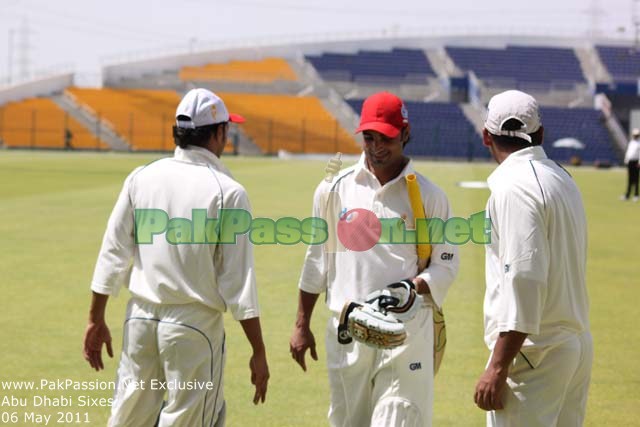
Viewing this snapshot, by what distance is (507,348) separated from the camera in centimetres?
400

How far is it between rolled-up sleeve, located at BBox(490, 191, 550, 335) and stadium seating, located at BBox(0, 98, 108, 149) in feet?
186

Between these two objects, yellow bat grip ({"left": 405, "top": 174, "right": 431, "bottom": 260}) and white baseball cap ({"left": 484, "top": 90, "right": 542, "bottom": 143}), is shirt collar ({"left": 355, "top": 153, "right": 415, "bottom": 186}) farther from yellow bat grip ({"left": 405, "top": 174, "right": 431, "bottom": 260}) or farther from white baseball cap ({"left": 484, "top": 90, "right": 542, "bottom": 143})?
white baseball cap ({"left": 484, "top": 90, "right": 542, "bottom": 143})

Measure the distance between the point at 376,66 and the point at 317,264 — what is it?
76.0 m

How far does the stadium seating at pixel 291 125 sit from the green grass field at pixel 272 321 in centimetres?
4225

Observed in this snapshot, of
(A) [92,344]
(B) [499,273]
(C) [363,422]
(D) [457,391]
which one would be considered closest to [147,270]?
(A) [92,344]

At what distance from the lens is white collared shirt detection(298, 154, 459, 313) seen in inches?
189

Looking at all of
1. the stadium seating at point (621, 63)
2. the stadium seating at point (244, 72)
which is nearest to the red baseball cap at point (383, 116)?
the stadium seating at point (244, 72)

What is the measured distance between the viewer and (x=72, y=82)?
250ft

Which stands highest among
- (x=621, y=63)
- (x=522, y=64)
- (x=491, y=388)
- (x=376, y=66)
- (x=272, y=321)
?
(x=522, y=64)

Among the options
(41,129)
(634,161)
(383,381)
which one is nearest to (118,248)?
(383,381)

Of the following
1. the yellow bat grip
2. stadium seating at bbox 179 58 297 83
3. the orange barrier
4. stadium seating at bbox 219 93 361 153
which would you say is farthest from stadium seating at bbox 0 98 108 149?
the yellow bat grip

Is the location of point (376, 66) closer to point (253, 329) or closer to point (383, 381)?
point (383, 381)

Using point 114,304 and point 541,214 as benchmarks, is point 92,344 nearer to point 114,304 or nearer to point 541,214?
point 541,214

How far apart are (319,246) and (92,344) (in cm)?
122
